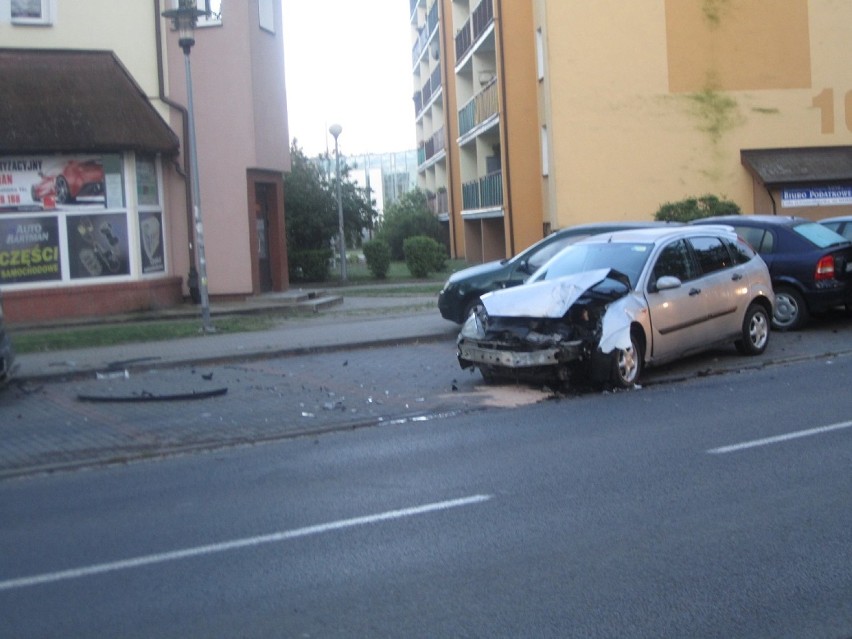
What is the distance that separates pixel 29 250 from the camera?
20500 millimetres

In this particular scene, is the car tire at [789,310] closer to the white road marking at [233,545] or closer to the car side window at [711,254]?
the car side window at [711,254]

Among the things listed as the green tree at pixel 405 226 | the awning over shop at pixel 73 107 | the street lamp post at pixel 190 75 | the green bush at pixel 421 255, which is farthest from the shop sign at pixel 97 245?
the green tree at pixel 405 226

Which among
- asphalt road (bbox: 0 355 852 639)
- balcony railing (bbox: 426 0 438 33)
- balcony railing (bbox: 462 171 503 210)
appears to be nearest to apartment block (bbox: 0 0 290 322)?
asphalt road (bbox: 0 355 852 639)

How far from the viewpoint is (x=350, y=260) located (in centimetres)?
4756

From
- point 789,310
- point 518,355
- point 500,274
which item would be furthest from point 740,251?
point 518,355

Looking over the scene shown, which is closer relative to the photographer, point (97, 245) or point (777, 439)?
point (777, 439)

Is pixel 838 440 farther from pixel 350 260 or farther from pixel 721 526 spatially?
pixel 350 260

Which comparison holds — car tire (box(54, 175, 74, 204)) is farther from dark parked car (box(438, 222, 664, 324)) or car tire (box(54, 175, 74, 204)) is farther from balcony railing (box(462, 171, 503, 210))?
balcony railing (box(462, 171, 503, 210))

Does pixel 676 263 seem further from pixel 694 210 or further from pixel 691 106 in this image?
pixel 691 106

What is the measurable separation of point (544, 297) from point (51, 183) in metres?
12.2

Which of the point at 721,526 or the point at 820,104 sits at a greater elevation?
the point at 820,104

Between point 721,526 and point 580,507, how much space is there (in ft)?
3.17

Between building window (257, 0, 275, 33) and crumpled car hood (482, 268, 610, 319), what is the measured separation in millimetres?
13118

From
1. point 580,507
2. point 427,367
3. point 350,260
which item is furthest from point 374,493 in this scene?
point 350,260
